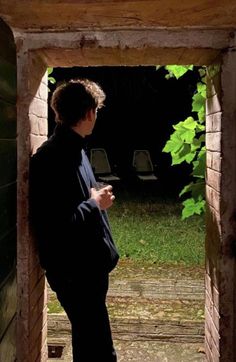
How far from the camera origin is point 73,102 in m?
2.52

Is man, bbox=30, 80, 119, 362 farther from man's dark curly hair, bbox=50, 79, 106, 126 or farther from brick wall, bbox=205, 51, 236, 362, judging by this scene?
brick wall, bbox=205, 51, 236, 362

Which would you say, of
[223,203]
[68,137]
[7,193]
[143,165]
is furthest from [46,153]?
[143,165]

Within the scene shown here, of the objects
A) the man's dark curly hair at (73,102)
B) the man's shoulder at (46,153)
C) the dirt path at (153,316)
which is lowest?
the dirt path at (153,316)

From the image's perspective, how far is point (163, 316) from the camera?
4.21m

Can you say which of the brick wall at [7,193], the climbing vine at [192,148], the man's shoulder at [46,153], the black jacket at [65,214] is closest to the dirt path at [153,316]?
the climbing vine at [192,148]

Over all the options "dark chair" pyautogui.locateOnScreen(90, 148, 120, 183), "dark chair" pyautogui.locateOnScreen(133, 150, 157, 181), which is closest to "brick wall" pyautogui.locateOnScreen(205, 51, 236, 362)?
"dark chair" pyautogui.locateOnScreen(90, 148, 120, 183)

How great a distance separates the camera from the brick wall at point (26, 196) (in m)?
2.38

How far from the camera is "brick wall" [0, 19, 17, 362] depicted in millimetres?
1898

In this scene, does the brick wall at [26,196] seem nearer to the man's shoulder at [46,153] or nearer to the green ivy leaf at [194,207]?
the man's shoulder at [46,153]

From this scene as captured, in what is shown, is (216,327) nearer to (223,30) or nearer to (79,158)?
(79,158)

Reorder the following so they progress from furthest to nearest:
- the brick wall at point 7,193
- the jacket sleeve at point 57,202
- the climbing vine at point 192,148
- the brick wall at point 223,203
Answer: the climbing vine at point 192,148 < the brick wall at point 223,203 < the jacket sleeve at point 57,202 < the brick wall at point 7,193

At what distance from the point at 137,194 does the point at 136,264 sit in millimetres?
5922

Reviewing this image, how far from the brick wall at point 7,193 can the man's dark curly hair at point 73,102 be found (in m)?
0.44

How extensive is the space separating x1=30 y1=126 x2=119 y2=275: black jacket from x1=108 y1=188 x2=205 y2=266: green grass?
12.6 feet
